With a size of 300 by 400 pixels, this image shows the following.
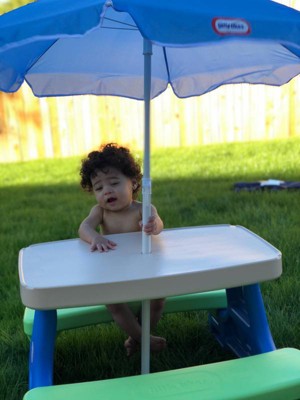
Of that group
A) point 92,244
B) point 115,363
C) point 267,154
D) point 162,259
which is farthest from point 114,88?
point 267,154

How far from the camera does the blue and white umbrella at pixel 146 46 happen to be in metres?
1.20

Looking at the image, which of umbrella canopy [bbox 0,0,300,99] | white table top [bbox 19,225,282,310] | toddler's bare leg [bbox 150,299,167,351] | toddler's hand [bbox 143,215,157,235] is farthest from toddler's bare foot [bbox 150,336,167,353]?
umbrella canopy [bbox 0,0,300,99]

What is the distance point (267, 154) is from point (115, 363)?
15.3 ft

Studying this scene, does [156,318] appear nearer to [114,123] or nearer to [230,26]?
[230,26]

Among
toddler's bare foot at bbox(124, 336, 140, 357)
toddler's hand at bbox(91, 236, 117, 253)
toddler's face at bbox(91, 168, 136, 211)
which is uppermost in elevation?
toddler's face at bbox(91, 168, 136, 211)

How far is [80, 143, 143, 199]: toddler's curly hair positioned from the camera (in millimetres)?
1993

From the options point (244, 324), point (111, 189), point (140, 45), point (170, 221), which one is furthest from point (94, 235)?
point (170, 221)

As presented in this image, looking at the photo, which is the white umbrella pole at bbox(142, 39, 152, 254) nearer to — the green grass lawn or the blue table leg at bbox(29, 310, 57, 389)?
the blue table leg at bbox(29, 310, 57, 389)

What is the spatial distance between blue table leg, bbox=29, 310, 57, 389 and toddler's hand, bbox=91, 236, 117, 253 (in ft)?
0.88

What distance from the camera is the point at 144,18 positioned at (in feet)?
3.90

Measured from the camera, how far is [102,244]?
Answer: 183 cm

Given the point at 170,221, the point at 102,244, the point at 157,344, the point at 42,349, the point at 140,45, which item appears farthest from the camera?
the point at 170,221

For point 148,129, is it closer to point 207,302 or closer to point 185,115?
point 207,302

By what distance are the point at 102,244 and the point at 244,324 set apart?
0.64 metres
